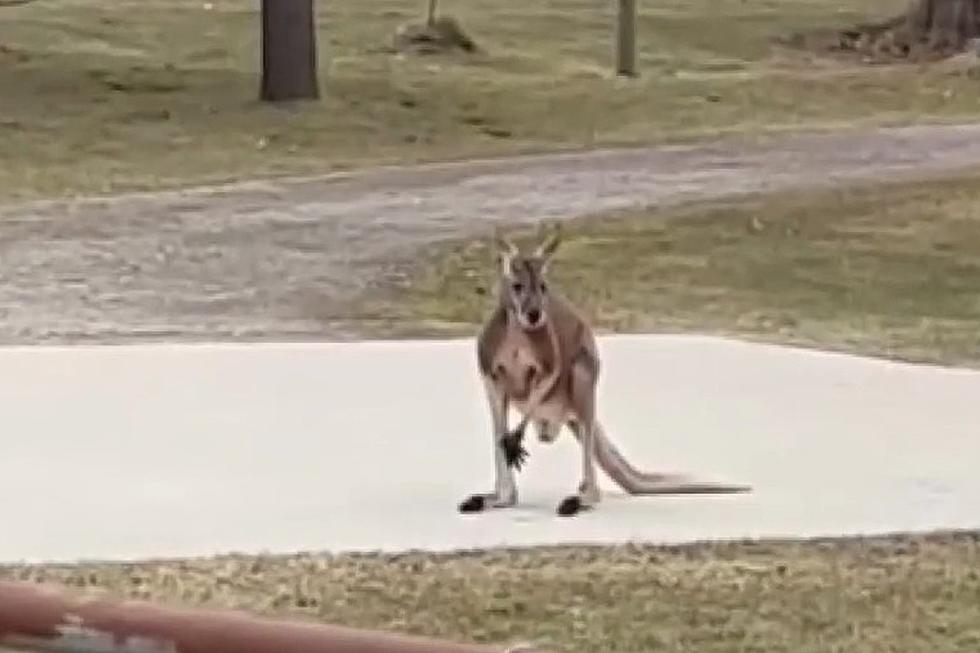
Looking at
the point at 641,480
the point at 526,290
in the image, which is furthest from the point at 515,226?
the point at 526,290

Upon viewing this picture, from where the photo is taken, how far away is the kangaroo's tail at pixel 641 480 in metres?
6.81

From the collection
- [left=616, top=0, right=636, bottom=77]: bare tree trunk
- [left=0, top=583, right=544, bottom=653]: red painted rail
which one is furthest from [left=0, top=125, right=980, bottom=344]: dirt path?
[left=0, top=583, right=544, bottom=653]: red painted rail

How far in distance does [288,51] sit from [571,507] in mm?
15699

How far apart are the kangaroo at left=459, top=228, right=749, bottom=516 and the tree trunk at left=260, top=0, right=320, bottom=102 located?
15.6m

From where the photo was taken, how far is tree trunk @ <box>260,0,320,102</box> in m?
21.9

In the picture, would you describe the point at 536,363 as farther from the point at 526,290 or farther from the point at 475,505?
the point at 475,505

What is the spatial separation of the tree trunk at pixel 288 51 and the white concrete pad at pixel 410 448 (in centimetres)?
1253

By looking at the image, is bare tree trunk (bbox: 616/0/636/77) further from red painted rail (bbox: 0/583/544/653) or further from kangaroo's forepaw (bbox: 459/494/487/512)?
red painted rail (bbox: 0/583/544/653)

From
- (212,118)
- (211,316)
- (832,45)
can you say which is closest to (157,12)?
(832,45)

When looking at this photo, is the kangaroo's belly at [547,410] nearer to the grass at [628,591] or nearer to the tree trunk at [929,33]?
the grass at [628,591]

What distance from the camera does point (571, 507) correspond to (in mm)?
6688

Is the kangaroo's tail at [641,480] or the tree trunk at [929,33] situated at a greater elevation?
the tree trunk at [929,33]

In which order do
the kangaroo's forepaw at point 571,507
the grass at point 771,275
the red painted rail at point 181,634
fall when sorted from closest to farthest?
the red painted rail at point 181,634, the kangaroo's forepaw at point 571,507, the grass at point 771,275

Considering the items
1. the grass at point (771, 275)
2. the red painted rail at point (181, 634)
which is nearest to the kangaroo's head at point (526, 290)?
the red painted rail at point (181, 634)
